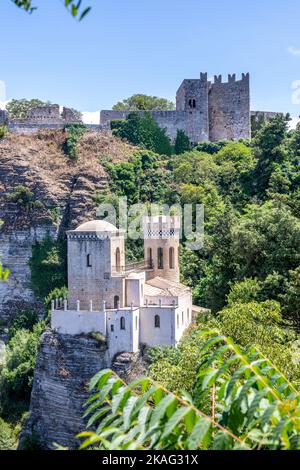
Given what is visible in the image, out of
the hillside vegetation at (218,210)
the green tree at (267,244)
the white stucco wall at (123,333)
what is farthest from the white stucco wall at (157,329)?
the green tree at (267,244)

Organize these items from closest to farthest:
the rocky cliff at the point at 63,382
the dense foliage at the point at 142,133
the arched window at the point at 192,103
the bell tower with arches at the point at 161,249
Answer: the rocky cliff at the point at 63,382 < the bell tower with arches at the point at 161,249 < the dense foliage at the point at 142,133 < the arched window at the point at 192,103

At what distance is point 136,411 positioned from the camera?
6297 mm

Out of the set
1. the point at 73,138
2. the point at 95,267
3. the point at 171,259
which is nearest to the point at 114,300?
the point at 95,267

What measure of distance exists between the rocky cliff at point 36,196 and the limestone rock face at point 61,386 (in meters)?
12.2

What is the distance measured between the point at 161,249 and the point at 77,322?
6488 millimetres

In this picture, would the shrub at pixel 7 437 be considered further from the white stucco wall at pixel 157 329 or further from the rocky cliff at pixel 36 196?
the rocky cliff at pixel 36 196

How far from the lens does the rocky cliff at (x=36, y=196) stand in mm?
44750

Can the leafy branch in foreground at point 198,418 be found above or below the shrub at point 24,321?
above

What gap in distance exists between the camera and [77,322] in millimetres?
31188

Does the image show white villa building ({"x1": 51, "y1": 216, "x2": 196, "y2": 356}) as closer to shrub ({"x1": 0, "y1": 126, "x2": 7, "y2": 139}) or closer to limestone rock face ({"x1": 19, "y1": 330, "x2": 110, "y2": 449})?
limestone rock face ({"x1": 19, "y1": 330, "x2": 110, "y2": 449})

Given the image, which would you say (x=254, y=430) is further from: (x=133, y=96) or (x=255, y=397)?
(x=133, y=96)

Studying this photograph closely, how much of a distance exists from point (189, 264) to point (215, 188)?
368 inches

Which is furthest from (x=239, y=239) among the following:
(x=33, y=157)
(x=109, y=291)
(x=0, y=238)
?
(x=33, y=157)

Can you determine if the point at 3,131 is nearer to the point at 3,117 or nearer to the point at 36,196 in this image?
the point at 3,117
